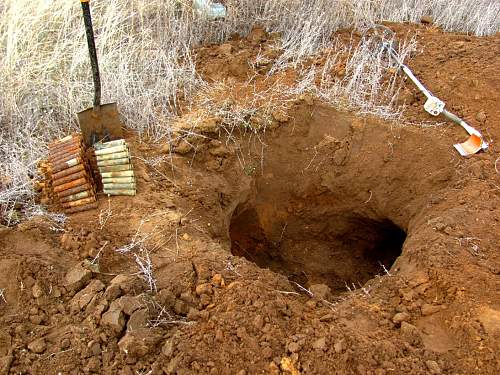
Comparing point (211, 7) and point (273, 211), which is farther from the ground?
point (211, 7)

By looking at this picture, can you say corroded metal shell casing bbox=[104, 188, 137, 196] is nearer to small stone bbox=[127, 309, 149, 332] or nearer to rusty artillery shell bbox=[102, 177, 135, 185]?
rusty artillery shell bbox=[102, 177, 135, 185]

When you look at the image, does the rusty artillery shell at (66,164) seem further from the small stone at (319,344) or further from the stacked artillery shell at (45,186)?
the small stone at (319,344)

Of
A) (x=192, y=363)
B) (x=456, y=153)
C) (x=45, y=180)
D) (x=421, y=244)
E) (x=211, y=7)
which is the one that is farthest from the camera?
(x=211, y=7)

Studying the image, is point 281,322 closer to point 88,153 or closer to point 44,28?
point 88,153

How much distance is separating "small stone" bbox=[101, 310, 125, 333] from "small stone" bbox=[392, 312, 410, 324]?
1.28 m

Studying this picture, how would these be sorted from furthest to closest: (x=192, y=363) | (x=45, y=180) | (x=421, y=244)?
(x=45, y=180) < (x=421, y=244) < (x=192, y=363)

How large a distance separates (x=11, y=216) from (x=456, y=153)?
292 centimetres

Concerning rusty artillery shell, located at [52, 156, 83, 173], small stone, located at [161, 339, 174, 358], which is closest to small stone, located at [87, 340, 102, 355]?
small stone, located at [161, 339, 174, 358]

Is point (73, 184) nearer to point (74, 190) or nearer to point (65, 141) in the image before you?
point (74, 190)

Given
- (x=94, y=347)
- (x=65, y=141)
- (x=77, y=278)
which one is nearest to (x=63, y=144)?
(x=65, y=141)

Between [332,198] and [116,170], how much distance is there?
175cm

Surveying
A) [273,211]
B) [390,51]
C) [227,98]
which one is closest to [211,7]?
[227,98]

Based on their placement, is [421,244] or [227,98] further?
[227,98]

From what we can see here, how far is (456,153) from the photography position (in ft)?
12.2
